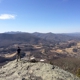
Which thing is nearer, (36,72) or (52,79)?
(52,79)

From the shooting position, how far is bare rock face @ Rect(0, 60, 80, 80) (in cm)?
1175

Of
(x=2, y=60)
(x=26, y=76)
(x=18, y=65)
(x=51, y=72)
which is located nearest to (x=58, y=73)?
(x=51, y=72)

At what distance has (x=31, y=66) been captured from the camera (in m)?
13.9

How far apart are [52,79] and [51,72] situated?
115cm

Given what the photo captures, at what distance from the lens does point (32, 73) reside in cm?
1248

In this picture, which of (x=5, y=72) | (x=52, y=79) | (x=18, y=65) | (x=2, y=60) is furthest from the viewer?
(x=2, y=60)

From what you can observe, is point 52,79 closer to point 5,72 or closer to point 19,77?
point 19,77

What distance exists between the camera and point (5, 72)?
13117 millimetres

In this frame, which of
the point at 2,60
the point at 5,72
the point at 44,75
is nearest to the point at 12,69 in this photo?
the point at 5,72

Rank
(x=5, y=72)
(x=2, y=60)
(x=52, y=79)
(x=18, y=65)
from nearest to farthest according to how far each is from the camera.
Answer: (x=52, y=79) → (x=5, y=72) → (x=18, y=65) → (x=2, y=60)

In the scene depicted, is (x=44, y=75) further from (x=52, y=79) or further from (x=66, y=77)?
(x=66, y=77)

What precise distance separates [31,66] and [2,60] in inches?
3887

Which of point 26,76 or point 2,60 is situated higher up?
point 26,76

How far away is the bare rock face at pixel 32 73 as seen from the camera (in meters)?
11.8
